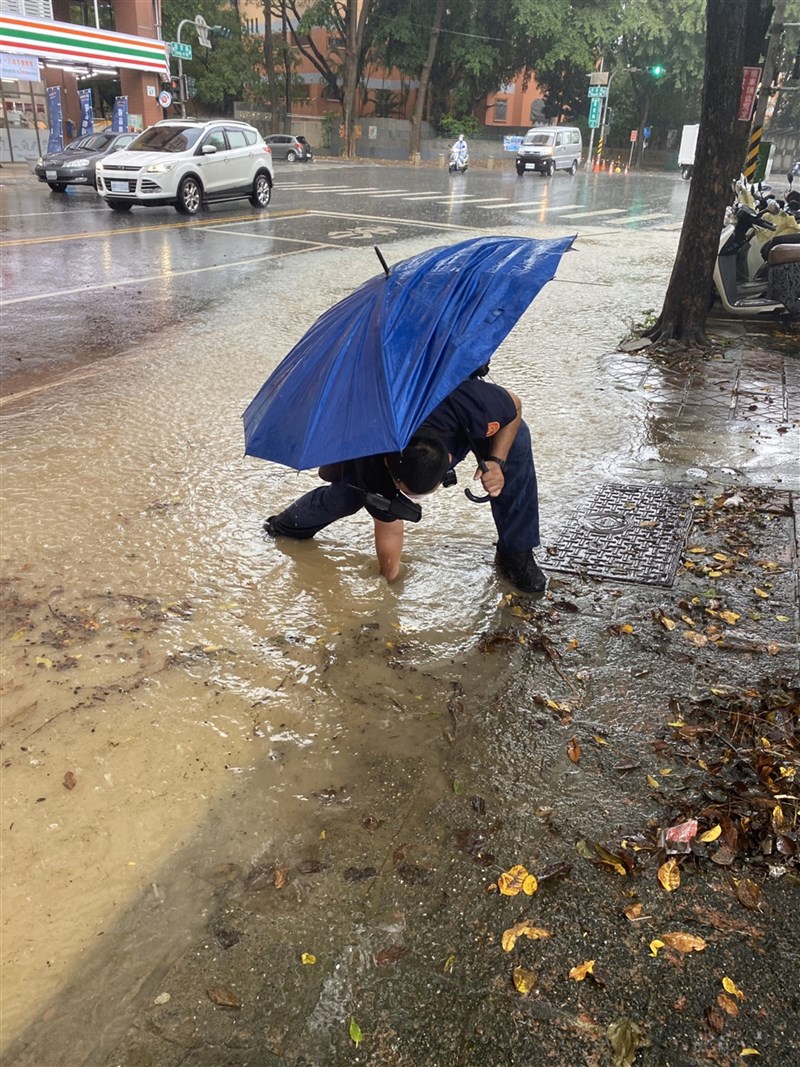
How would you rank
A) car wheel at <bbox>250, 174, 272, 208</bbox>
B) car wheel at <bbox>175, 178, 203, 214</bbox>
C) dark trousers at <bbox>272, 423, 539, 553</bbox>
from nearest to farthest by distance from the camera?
dark trousers at <bbox>272, 423, 539, 553</bbox> → car wheel at <bbox>175, 178, 203, 214</bbox> → car wheel at <bbox>250, 174, 272, 208</bbox>

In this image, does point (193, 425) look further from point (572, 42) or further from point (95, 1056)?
point (572, 42)

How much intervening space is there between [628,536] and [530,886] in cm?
233

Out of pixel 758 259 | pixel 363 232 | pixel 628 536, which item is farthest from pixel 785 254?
pixel 363 232

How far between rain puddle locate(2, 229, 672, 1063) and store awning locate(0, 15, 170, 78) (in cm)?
2811

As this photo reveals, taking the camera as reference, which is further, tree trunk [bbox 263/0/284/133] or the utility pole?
tree trunk [bbox 263/0/284/133]

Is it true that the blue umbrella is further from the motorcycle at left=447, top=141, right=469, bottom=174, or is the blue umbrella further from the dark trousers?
the motorcycle at left=447, top=141, right=469, bottom=174

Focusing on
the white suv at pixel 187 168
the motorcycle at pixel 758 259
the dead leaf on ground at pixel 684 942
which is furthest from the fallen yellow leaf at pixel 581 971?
the white suv at pixel 187 168

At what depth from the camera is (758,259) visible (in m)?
8.70

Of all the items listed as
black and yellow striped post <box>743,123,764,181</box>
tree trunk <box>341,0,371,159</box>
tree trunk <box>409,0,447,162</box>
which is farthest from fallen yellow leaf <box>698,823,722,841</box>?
tree trunk <box>409,0,447,162</box>

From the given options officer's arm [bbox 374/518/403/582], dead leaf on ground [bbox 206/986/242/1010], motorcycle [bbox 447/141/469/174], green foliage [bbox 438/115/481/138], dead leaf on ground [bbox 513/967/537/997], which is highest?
green foliage [bbox 438/115/481/138]

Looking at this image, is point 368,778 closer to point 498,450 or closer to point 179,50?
point 498,450

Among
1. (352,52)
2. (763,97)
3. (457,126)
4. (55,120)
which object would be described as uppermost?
(352,52)

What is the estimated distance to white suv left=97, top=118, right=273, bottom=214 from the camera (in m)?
16.2

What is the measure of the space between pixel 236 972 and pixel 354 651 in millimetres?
1495
